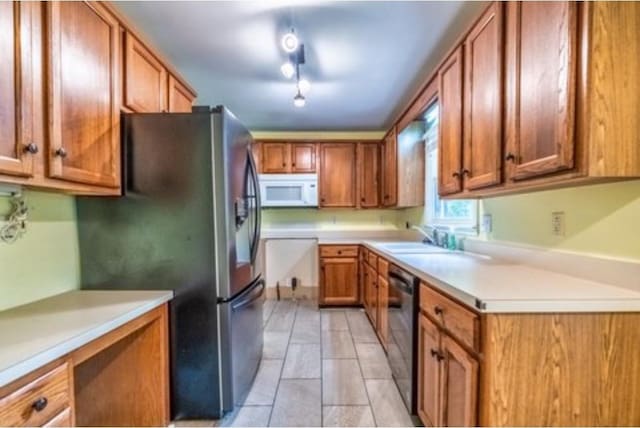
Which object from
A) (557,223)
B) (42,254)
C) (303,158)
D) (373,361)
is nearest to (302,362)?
(373,361)

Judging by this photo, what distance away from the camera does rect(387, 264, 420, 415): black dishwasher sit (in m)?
1.80

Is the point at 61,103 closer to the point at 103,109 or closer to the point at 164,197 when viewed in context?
the point at 103,109

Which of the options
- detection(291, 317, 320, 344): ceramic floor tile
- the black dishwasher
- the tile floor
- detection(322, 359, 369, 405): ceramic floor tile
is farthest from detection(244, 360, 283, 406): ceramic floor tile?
the black dishwasher

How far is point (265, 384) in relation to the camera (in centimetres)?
230

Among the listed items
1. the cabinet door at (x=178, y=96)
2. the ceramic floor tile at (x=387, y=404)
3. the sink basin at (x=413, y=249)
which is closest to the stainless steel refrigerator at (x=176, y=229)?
the cabinet door at (x=178, y=96)

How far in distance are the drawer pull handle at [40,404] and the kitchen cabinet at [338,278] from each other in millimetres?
3295

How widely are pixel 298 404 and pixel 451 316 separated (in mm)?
1250

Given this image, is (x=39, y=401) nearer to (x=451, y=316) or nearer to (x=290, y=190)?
(x=451, y=316)

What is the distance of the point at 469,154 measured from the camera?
1855 millimetres

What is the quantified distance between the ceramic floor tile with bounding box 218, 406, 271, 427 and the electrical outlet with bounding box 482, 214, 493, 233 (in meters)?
1.83

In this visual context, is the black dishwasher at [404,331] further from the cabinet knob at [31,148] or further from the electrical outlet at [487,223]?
the cabinet knob at [31,148]

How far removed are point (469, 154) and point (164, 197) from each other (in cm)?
171

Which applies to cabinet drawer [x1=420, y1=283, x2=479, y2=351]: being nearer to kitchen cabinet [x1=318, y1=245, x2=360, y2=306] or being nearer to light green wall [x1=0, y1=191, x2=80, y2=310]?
light green wall [x1=0, y1=191, x2=80, y2=310]

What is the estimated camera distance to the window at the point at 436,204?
262cm
